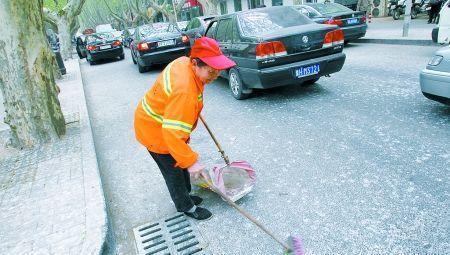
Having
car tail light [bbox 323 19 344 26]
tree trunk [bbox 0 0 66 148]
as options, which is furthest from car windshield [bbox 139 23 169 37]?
tree trunk [bbox 0 0 66 148]

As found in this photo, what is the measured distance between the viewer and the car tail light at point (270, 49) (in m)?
5.55

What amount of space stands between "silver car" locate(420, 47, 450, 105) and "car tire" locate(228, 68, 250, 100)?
2.96m

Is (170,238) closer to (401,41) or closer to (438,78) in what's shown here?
(438,78)

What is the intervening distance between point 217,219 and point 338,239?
3.37 feet

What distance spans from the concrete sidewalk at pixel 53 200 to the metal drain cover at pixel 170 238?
332 mm

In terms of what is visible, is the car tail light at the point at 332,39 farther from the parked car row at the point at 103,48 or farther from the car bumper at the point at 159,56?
the parked car row at the point at 103,48

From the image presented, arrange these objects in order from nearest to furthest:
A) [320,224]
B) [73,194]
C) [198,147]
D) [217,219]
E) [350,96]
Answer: [320,224], [217,219], [73,194], [198,147], [350,96]

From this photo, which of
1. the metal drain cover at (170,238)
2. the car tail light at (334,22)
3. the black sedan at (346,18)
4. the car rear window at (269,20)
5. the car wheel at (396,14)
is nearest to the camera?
the metal drain cover at (170,238)

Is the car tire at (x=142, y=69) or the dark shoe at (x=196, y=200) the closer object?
the dark shoe at (x=196, y=200)

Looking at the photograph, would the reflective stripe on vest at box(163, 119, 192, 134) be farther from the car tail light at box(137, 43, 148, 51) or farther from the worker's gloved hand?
the car tail light at box(137, 43, 148, 51)

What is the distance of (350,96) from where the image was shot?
19.7 feet

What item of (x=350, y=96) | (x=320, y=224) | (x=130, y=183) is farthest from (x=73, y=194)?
(x=350, y=96)

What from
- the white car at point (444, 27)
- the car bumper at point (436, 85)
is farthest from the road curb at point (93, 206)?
the white car at point (444, 27)

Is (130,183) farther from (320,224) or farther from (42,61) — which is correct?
(42,61)
